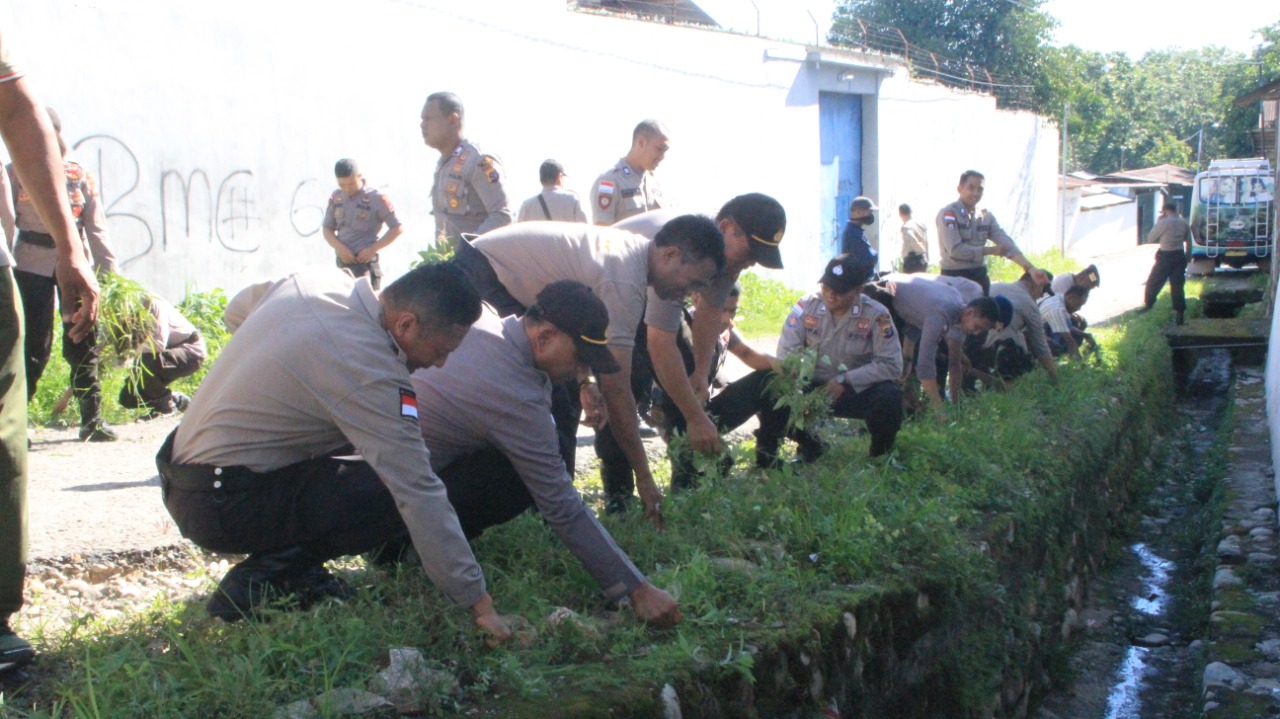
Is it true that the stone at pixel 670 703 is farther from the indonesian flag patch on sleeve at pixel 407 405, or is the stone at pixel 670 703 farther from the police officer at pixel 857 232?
the police officer at pixel 857 232

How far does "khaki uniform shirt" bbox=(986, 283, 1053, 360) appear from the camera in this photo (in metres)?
8.03

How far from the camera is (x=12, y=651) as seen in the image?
8.44ft

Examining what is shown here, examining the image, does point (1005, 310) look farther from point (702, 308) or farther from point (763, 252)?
point (763, 252)

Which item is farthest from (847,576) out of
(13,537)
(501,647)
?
(13,537)

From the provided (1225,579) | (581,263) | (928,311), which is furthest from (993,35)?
(581,263)

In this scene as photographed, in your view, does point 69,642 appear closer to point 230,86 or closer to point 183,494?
point 183,494

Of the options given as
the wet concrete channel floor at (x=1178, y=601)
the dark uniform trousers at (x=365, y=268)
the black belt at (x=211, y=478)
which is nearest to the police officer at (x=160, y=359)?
the dark uniform trousers at (x=365, y=268)

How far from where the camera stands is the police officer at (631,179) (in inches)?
227

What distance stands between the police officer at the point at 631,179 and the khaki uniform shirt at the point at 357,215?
7.03 feet

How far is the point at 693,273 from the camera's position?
3.78 meters

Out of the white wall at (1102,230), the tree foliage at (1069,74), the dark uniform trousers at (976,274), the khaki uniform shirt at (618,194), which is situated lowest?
the white wall at (1102,230)

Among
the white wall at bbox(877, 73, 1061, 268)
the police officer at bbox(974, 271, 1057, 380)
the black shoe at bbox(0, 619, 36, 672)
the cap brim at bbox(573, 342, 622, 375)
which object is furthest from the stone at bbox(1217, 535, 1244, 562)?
the white wall at bbox(877, 73, 1061, 268)

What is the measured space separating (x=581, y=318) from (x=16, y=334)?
1.33 meters

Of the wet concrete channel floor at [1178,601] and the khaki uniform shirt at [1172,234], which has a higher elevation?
the khaki uniform shirt at [1172,234]
